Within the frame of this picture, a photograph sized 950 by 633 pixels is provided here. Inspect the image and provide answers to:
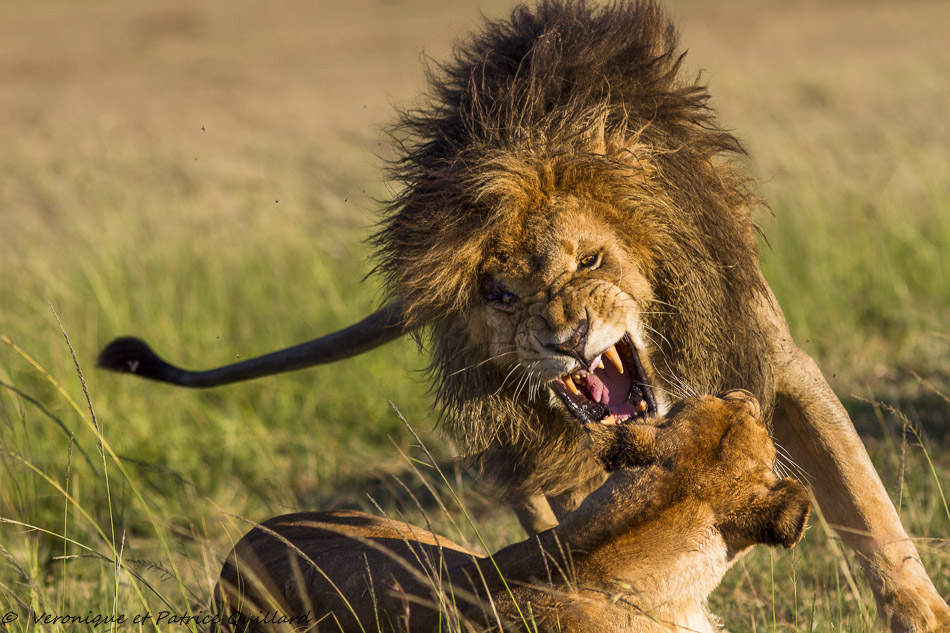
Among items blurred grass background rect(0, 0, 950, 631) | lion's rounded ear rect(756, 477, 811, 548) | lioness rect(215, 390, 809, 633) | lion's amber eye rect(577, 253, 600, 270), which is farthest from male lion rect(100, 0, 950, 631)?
lion's rounded ear rect(756, 477, 811, 548)

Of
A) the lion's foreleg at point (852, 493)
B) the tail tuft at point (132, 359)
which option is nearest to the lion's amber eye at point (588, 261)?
the lion's foreleg at point (852, 493)

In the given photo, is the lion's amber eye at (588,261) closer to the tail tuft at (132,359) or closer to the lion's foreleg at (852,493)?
the lion's foreleg at (852,493)

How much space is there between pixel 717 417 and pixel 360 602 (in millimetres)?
900

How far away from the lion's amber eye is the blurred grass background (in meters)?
0.77

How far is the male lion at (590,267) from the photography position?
2.79 m

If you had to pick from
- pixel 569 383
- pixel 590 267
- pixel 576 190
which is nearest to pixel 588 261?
pixel 590 267

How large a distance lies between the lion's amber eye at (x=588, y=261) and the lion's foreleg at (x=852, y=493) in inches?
25.8

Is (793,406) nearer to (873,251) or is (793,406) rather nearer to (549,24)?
(549,24)

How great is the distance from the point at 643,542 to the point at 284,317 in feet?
15.7

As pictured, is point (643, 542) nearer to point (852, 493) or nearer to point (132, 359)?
point (852, 493)

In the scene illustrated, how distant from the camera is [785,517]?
6.64 feet

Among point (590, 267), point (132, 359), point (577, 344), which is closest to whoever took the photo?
point (577, 344)

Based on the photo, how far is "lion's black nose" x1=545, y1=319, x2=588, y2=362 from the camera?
263 centimetres

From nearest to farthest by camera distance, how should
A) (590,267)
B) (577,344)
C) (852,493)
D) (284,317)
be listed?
1. (577,344)
2. (590,267)
3. (852,493)
4. (284,317)
